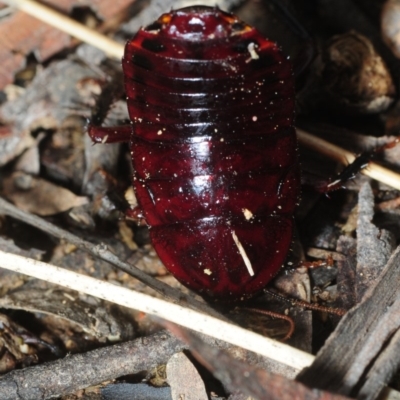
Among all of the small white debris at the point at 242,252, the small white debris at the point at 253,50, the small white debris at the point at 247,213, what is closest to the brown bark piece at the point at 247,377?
the small white debris at the point at 242,252

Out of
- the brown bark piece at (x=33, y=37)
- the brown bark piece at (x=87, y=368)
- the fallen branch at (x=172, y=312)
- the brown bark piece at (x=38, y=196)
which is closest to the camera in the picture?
the fallen branch at (x=172, y=312)

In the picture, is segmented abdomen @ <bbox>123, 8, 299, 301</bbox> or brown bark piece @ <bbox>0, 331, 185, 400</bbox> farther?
segmented abdomen @ <bbox>123, 8, 299, 301</bbox>

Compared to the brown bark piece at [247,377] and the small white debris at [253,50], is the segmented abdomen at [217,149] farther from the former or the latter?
the brown bark piece at [247,377]

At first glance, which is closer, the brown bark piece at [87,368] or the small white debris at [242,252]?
the brown bark piece at [87,368]

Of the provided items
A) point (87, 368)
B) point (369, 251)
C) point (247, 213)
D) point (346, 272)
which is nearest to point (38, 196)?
point (87, 368)

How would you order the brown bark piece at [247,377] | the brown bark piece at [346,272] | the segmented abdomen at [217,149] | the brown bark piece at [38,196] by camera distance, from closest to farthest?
the brown bark piece at [247,377], the segmented abdomen at [217,149], the brown bark piece at [346,272], the brown bark piece at [38,196]

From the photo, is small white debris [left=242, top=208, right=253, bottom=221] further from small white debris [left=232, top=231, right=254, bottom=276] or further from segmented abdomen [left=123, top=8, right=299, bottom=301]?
small white debris [left=232, top=231, right=254, bottom=276]

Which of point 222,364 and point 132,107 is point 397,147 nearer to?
point 132,107

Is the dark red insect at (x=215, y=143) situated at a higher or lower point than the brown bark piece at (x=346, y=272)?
higher

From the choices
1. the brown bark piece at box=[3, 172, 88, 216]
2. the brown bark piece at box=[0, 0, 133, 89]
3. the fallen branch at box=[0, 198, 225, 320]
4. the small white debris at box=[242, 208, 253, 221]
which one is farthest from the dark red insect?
the brown bark piece at box=[0, 0, 133, 89]
